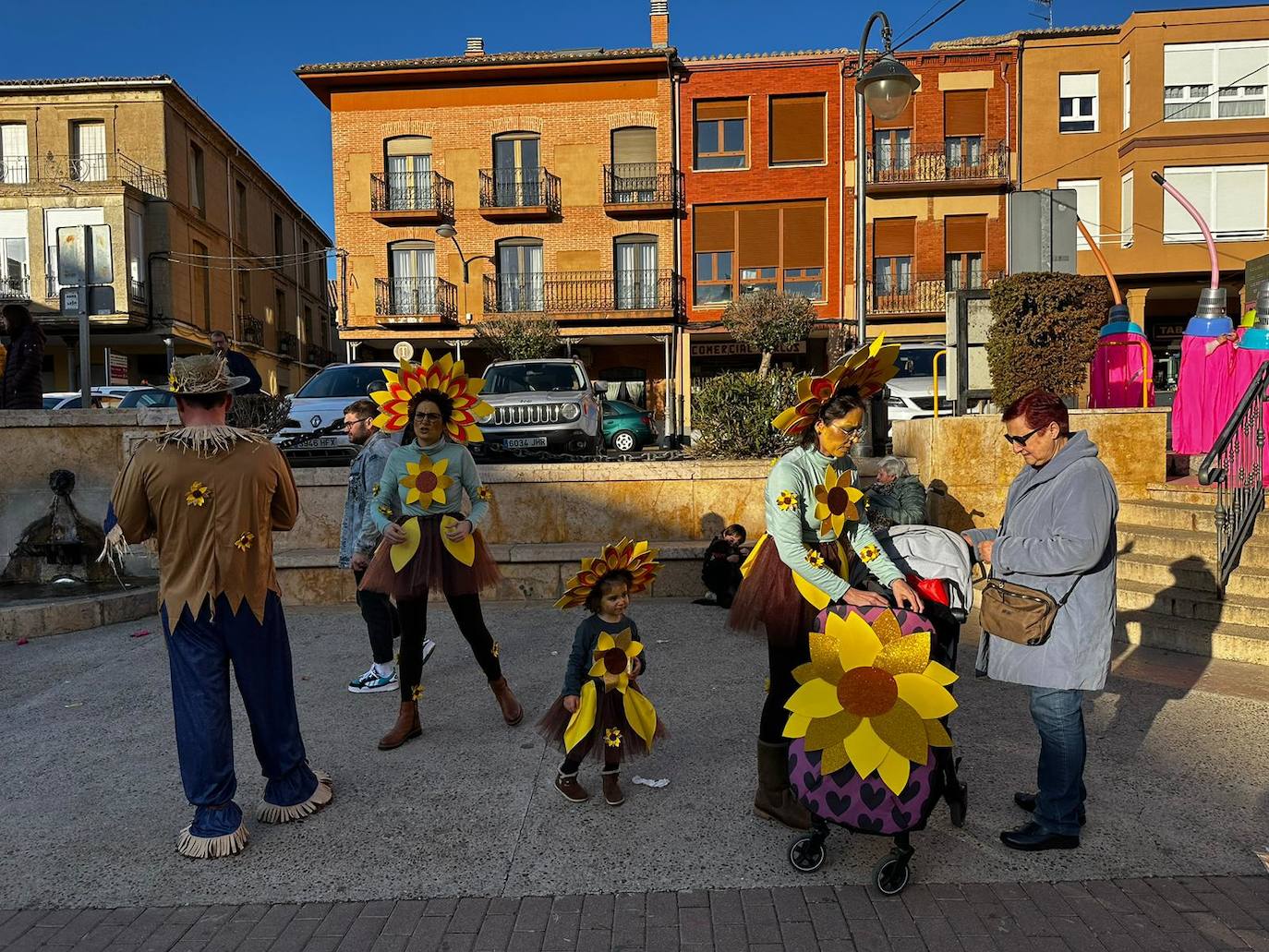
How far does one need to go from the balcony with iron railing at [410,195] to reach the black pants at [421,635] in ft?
78.4

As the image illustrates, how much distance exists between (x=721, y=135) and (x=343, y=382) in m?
18.3

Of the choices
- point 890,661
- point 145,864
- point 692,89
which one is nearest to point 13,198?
point 692,89

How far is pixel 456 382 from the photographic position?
4.91m

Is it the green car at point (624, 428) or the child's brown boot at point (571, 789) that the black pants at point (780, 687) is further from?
the green car at point (624, 428)

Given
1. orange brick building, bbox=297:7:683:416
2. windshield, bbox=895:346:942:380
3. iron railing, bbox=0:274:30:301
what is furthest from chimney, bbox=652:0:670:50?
iron railing, bbox=0:274:30:301

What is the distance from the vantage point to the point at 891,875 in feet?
10.0

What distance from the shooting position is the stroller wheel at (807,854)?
10.5 ft

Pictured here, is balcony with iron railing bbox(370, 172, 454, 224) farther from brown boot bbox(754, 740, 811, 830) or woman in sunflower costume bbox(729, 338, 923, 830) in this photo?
brown boot bbox(754, 740, 811, 830)

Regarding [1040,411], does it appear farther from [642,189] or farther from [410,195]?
[410,195]

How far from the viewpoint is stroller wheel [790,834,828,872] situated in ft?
10.5

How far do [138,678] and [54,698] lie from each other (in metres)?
0.50

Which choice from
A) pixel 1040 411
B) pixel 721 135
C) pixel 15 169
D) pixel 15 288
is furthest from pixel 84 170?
pixel 1040 411

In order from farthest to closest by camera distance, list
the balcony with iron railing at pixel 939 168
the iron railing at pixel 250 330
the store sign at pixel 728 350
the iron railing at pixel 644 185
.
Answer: the iron railing at pixel 250 330
the store sign at pixel 728 350
the iron railing at pixel 644 185
the balcony with iron railing at pixel 939 168

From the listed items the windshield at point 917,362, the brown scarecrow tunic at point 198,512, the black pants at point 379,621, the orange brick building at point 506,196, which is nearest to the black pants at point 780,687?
the brown scarecrow tunic at point 198,512
